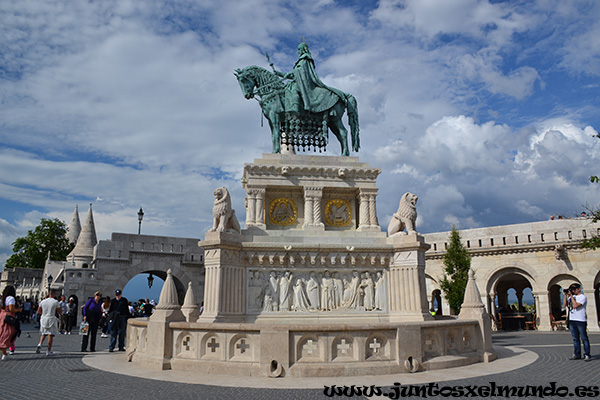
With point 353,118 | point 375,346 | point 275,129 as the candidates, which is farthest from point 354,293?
point 353,118

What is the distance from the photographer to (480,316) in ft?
36.0

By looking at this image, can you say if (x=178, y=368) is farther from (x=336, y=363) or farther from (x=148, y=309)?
(x=148, y=309)

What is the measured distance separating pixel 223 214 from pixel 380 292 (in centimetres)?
513

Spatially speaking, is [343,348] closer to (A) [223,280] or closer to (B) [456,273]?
(A) [223,280]

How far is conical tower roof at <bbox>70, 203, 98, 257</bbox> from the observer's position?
34125 mm

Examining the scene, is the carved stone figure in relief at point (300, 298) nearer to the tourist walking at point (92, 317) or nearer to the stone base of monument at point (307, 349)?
the stone base of monument at point (307, 349)

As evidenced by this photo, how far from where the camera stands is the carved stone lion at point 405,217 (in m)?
13.9

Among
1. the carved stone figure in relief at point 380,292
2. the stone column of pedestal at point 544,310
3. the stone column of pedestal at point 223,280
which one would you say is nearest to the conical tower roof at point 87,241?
the stone column of pedestal at point 223,280

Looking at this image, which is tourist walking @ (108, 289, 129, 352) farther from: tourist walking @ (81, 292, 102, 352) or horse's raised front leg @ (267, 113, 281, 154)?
horse's raised front leg @ (267, 113, 281, 154)

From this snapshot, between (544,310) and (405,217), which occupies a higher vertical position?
(405,217)

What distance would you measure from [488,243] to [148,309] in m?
22.3

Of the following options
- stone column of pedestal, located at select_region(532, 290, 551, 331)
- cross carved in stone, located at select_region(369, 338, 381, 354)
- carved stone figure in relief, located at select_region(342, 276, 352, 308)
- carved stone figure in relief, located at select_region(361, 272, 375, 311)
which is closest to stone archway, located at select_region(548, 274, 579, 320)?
→ stone column of pedestal, located at select_region(532, 290, 551, 331)

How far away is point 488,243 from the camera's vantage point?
104 feet

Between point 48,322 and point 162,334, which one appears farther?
point 48,322
